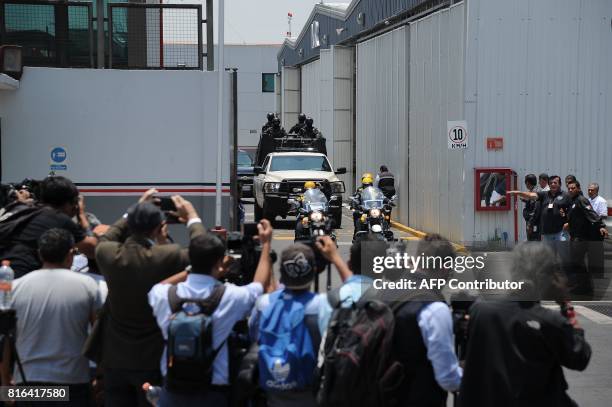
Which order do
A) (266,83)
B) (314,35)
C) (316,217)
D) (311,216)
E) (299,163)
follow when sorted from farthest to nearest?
1. (266,83)
2. (314,35)
3. (299,163)
4. (311,216)
5. (316,217)

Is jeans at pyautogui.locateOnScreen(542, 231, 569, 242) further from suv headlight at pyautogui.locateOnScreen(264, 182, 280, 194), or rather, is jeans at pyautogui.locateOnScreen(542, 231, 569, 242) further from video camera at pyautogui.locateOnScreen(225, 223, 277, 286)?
suv headlight at pyautogui.locateOnScreen(264, 182, 280, 194)

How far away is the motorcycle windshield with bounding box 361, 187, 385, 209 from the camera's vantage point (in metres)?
19.2

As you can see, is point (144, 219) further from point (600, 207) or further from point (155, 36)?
point (600, 207)

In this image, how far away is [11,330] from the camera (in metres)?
5.81

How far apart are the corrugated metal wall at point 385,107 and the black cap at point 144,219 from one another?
21.1m

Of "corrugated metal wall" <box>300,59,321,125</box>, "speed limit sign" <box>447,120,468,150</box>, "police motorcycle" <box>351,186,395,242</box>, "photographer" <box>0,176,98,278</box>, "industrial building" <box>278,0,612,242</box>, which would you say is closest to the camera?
"photographer" <box>0,176,98,278</box>

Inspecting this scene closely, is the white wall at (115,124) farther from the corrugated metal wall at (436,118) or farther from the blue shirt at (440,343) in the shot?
the corrugated metal wall at (436,118)

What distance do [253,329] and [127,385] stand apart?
94cm

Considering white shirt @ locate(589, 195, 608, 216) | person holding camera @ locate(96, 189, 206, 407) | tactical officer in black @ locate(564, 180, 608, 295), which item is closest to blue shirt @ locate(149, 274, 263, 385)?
person holding camera @ locate(96, 189, 206, 407)

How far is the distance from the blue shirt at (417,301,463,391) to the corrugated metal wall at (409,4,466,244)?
622 inches

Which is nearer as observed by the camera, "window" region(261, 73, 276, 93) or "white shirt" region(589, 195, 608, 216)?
"white shirt" region(589, 195, 608, 216)

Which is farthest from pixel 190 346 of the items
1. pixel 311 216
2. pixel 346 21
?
pixel 346 21

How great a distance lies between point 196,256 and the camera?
215 inches

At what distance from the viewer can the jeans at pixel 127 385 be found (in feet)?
18.8
